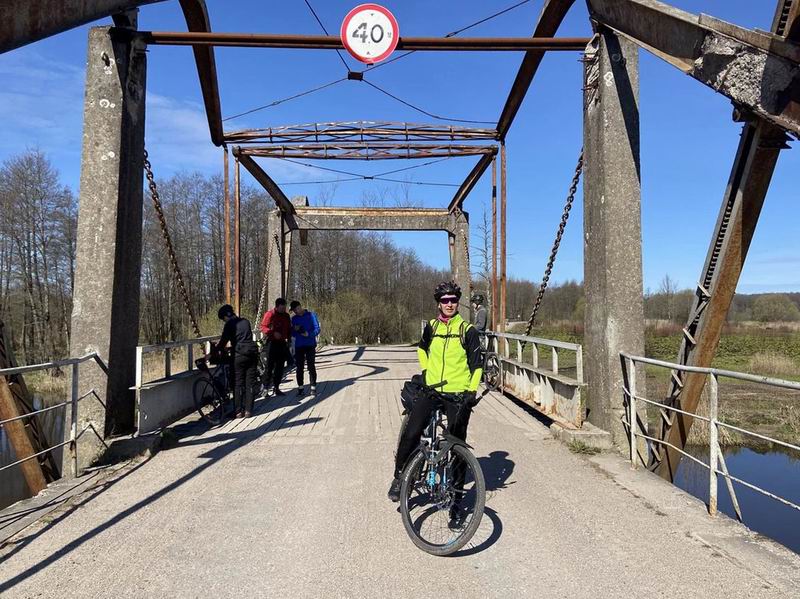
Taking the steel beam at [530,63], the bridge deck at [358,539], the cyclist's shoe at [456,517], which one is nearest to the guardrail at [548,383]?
the bridge deck at [358,539]

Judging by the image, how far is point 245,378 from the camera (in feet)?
28.0

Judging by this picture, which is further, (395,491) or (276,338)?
(276,338)

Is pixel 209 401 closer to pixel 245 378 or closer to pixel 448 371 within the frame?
pixel 245 378

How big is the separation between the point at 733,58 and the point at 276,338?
8.01 m

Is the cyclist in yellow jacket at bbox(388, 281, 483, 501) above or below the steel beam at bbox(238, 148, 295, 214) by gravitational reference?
below

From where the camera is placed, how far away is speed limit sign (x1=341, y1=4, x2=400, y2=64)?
7414mm

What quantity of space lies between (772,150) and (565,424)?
3803 mm

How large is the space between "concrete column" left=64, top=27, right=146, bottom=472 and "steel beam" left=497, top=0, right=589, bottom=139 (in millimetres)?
5117

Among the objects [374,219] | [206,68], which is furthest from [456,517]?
[374,219]

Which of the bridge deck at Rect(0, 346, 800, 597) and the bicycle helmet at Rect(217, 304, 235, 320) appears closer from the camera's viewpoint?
the bridge deck at Rect(0, 346, 800, 597)

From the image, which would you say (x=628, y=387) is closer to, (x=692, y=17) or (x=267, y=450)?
(x=692, y=17)

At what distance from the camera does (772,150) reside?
4.52 metres

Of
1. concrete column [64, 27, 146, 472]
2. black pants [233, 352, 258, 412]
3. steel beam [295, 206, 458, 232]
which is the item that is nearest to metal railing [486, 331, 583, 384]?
black pants [233, 352, 258, 412]

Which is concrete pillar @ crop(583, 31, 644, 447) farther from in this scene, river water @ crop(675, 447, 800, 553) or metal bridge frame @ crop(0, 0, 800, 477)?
river water @ crop(675, 447, 800, 553)
